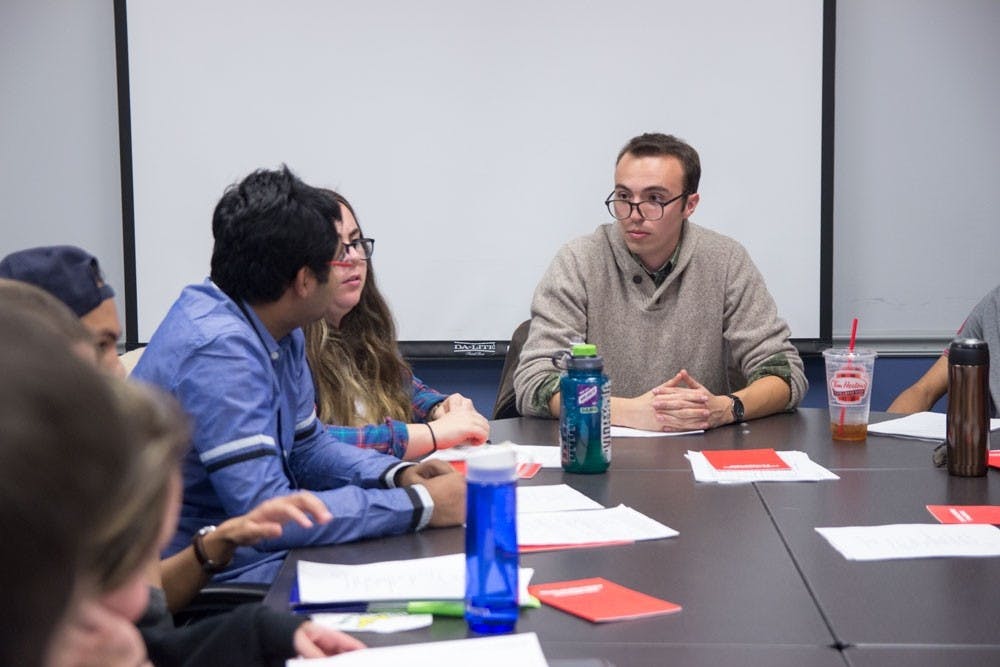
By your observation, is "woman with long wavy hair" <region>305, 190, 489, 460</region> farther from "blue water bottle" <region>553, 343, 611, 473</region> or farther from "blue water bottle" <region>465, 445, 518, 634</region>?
"blue water bottle" <region>465, 445, 518, 634</region>

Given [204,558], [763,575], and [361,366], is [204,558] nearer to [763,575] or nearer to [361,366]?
[763,575]

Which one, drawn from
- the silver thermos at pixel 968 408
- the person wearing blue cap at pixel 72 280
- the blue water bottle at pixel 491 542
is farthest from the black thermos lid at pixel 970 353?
the person wearing blue cap at pixel 72 280

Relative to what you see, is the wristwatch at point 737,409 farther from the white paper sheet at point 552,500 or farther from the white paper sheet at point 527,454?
the white paper sheet at point 552,500

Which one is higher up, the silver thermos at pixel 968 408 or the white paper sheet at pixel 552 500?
the silver thermos at pixel 968 408

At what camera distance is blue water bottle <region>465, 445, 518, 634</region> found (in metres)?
1.13

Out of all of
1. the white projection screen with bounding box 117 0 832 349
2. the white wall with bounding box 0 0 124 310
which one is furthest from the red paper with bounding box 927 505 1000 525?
the white wall with bounding box 0 0 124 310

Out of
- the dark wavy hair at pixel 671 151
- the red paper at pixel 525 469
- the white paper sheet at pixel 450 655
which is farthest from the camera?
the dark wavy hair at pixel 671 151

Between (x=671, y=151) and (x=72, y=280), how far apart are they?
5.91 ft

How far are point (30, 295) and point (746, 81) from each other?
3.06 meters

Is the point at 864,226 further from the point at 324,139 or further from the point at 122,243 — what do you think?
the point at 122,243

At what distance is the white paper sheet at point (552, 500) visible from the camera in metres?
1.68

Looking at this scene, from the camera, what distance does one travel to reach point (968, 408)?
73.1 inches

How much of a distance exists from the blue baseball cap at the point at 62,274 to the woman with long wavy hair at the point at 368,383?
0.78m

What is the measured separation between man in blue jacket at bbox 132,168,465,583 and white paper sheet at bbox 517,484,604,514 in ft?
0.43
